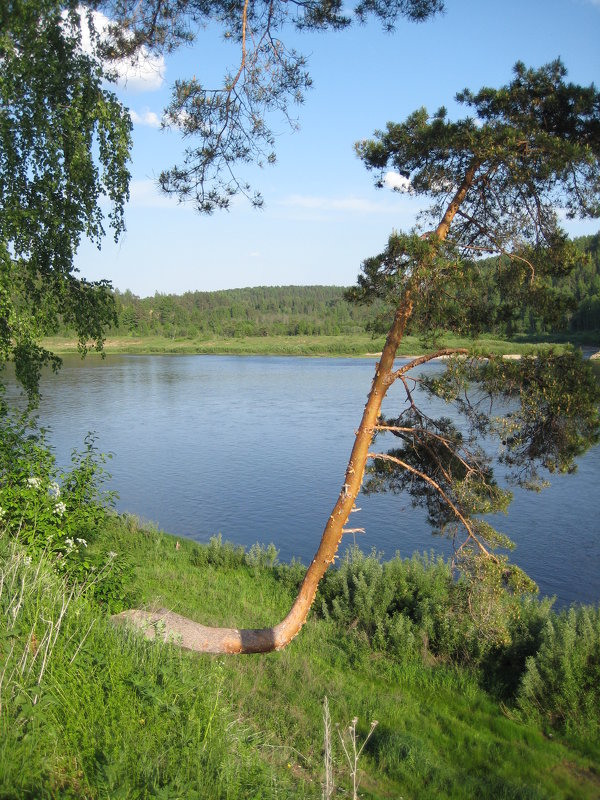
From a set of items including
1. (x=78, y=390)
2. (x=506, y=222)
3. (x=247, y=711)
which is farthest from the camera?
(x=78, y=390)

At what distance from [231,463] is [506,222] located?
1482cm

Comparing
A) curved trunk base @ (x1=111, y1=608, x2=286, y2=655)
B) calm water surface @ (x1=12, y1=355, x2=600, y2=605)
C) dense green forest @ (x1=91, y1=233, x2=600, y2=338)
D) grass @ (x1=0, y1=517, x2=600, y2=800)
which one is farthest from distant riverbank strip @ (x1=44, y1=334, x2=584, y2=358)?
curved trunk base @ (x1=111, y1=608, x2=286, y2=655)

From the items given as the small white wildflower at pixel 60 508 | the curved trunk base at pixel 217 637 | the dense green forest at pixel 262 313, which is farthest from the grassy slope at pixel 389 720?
the dense green forest at pixel 262 313

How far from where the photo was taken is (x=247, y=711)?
5.66m

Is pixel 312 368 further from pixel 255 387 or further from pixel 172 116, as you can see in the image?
pixel 172 116

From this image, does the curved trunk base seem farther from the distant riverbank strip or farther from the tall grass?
the distant riverbank strip

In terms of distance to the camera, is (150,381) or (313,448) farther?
(150,381)

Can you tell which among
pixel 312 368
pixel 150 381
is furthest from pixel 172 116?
pixel 312 368

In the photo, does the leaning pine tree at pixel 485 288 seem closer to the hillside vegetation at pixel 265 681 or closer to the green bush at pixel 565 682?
the hillside vegetation at pixel 265 681

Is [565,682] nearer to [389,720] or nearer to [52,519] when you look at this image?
[389,720]

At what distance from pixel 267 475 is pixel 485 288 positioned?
42.7 ft

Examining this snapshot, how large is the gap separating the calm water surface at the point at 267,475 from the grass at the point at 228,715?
14.3ft

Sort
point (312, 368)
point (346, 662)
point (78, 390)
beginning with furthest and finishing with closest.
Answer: point (312, 368) → point (78, 390) → point (346, 662)

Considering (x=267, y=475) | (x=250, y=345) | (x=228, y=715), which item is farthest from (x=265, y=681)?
(x=250, y=345)
